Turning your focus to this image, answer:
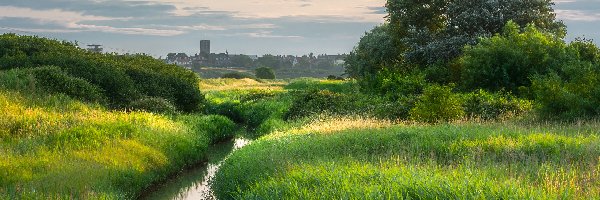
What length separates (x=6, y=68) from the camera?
3966 centimetres

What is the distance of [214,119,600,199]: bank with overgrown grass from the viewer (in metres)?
11.3

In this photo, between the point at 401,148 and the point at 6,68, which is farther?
the point at 6,68

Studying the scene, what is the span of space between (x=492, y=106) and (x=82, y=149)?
20.0 metres

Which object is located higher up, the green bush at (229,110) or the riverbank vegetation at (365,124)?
the riverbank vegetation at (365,124)

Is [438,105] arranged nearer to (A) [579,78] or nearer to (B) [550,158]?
(A) [579,78]

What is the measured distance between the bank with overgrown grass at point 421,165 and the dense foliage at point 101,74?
1777cm

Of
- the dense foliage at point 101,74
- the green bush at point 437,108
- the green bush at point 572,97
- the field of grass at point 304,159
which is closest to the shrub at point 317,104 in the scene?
the green bush at point 437,108

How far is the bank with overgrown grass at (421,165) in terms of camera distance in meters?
11.3

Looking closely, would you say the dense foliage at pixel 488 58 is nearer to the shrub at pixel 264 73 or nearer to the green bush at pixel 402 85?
the green bush at pixel 402 85

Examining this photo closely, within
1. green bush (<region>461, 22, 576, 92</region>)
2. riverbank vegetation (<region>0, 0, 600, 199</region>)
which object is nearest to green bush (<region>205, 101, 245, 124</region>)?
riverbank vegetation (<region>0, 0, 600, 199</region>)

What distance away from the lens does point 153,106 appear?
37.7 metres

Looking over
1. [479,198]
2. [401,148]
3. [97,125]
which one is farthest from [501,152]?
[97,125]

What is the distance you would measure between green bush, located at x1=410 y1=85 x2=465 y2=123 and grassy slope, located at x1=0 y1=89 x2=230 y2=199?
11.0m

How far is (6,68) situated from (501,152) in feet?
113
